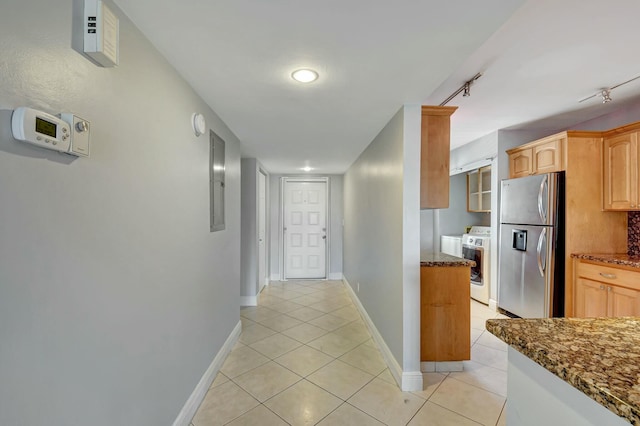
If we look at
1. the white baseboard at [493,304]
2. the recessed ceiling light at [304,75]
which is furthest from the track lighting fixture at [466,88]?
the white baseboard at [493,304]

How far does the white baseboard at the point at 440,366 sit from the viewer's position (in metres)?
2.35

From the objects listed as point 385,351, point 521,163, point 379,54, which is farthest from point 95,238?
point 521,163

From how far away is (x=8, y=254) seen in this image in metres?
0.69

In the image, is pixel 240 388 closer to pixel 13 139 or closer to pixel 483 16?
pixel 13 139

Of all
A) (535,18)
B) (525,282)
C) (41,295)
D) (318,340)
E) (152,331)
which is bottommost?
(318,340)

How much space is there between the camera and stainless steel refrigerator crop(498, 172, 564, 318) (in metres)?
2.90

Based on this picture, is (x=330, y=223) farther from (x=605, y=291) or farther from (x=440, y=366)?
(x=605, y=291)

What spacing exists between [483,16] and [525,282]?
311 centimetres

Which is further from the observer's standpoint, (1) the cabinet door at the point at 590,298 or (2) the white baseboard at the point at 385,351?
(1) the cabinet door at the point at 590,298

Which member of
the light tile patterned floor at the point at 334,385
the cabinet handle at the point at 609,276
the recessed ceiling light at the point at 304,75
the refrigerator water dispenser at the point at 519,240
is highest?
the recessed ceiling light at the point at 304,75

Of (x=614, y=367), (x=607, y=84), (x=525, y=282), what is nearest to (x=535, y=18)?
(x=607, y=84)

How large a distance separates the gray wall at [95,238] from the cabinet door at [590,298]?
3.44 meters

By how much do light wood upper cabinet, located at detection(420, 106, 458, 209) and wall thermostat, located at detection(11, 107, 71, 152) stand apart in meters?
2.18

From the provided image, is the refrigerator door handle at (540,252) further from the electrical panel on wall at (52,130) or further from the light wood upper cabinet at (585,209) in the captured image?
the electrical panel on wall at (52,130)
